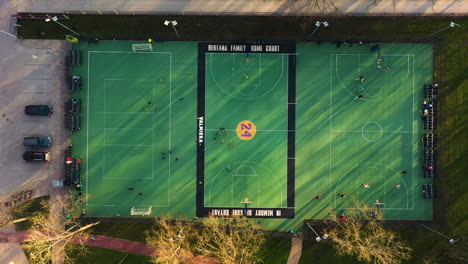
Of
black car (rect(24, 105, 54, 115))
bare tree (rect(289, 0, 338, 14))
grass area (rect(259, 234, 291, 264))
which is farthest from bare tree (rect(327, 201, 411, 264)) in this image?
black car (rect(24, 105, 54, 115))

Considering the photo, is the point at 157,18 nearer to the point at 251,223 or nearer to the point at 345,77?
the point at 345,77

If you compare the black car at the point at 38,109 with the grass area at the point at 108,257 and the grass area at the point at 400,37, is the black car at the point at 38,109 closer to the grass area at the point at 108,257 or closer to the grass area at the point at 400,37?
the grass area at the point at 400,37

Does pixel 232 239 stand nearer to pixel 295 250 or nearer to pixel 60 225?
pixel 295 250

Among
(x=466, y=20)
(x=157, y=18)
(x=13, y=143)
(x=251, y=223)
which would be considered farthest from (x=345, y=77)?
(x=13, y=143)

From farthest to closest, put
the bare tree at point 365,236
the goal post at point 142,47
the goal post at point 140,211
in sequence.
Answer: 1. the goal post at point 140,211
2. the goal post at point 142,47
3. the bare tree at point 365,236

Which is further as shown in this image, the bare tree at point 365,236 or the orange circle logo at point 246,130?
the orange circle logo at point 246,130

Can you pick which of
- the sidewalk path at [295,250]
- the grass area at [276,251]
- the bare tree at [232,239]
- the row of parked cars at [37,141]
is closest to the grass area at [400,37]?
the sidewalk path at [295,250]

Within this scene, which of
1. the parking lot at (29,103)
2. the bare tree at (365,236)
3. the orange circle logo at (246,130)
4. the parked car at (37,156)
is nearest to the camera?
the bare tree at (365,236)
